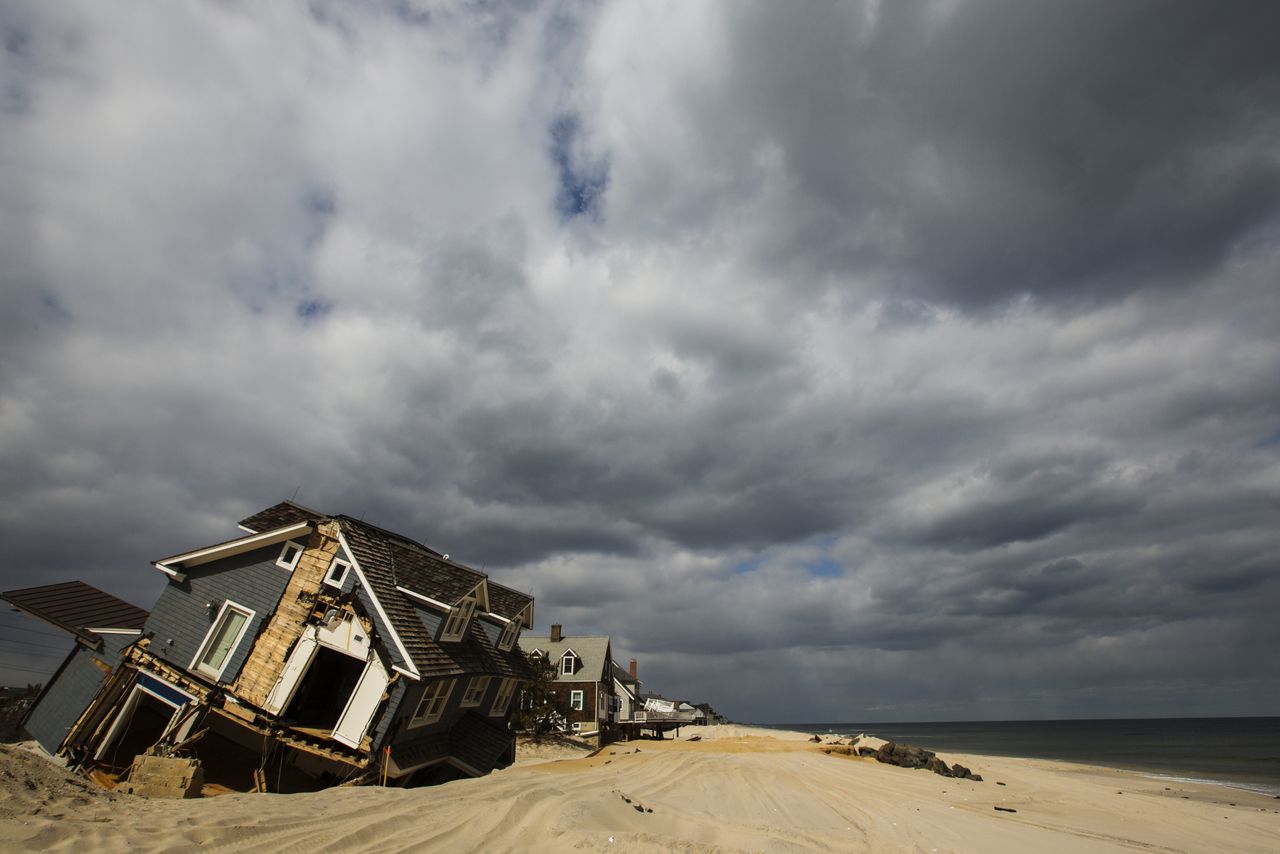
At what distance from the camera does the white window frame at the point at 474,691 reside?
28.4 m

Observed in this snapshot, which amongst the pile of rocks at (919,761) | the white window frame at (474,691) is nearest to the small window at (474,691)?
the white window frame at (474,691)

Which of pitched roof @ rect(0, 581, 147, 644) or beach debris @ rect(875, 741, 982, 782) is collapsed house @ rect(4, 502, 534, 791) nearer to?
pitched roof @ rect(0, 581, 147, 644)

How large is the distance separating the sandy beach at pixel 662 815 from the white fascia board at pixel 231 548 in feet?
36.5

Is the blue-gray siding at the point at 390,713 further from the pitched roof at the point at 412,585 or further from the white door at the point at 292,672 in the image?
the white door at the point at 292,672

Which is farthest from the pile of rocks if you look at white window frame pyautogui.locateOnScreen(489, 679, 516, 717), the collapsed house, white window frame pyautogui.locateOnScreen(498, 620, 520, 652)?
the collapsed house

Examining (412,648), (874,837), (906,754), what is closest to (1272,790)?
(906,754)

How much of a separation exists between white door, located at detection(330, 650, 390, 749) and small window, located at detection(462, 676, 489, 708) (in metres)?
6.75

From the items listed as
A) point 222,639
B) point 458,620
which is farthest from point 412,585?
point 222,639

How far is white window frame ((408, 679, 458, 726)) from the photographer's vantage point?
23.8 metres

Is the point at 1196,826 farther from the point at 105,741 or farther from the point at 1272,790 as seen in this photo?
the point at 105,741

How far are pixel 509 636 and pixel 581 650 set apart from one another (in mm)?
30602

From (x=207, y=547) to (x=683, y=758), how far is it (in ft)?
98.0

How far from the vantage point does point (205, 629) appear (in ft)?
75.7

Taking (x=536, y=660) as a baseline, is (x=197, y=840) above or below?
below
